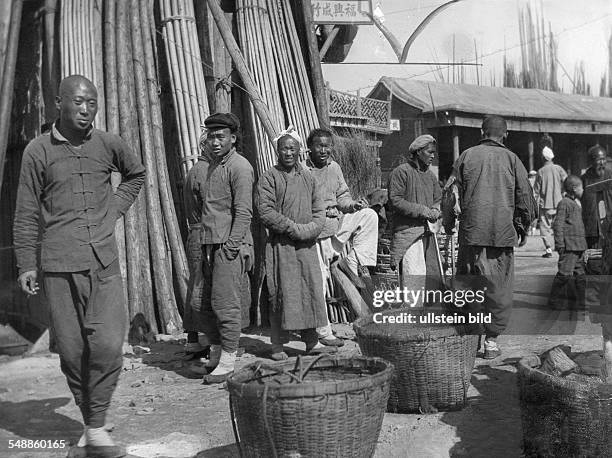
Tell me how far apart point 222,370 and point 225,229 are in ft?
3.08

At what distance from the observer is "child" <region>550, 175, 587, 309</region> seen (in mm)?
6945

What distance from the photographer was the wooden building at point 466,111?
1463 cm

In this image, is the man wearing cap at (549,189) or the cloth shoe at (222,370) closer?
the cloth shoe at (222,370)

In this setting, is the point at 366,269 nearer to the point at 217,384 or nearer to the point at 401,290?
the point at 401,290

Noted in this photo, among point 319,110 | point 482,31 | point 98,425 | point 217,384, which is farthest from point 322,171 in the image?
point 98,425

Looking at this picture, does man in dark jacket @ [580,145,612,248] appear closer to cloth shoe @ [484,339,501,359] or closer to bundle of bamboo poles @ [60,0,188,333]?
cloth shoe @ [484,339,501,359]

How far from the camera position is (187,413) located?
408 cm

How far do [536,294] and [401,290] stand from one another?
238cm

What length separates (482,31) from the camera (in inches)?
281

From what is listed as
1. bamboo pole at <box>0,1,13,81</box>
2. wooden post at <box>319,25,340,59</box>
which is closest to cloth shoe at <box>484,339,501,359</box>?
bamboo pole at <box>0,1,13,81</box>

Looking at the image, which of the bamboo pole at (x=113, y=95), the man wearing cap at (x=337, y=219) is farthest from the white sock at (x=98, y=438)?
the bamboo pole at (x=113, y=95)

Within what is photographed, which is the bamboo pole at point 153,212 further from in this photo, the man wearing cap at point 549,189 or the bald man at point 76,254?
the man wearing cap at point 549,189

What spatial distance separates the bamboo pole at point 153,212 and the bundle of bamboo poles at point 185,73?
277 mm

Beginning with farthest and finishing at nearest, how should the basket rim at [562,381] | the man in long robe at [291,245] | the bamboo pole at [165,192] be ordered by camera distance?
the bamboo pole at [165,192] → the man in long robe at [291,245] → the basket rim at [562,381]
